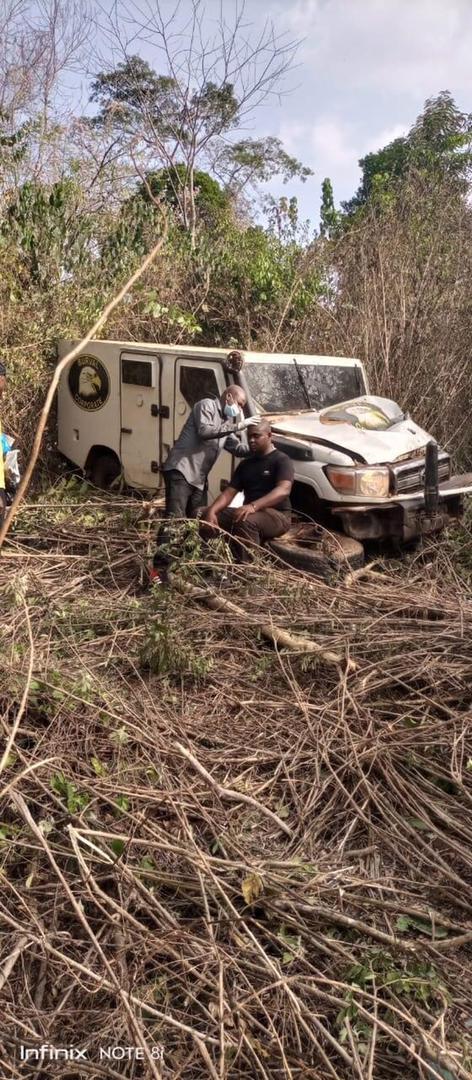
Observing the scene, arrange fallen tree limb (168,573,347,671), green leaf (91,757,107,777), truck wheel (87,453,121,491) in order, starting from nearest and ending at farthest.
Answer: green leaf (91,757,107,777) < fallen tree limb (168,573,347,671) < truck wheel (87,453,121,491)

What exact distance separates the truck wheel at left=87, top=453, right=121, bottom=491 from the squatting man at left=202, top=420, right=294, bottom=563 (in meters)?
2.21

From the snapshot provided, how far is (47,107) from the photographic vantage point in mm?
15039

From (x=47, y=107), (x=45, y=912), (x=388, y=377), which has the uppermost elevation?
(x=47, y=107)

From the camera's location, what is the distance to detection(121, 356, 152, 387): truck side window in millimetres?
7270

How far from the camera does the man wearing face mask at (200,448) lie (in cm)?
599

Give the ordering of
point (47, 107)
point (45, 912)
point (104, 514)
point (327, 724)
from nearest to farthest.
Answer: point (45, 912), point (327, 724), point (104, 514), point (47, 107)

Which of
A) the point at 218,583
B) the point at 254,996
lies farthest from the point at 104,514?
the point at 254,996

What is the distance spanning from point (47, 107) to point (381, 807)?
1521 centimetres

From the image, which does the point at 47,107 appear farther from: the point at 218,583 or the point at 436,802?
the point at 436,802

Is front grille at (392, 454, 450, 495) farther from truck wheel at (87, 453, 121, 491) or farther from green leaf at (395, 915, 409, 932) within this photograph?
green leaf at (395, 915, 409, 932)

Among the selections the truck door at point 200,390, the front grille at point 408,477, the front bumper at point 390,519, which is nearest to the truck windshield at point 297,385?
the truck door at point 200,390

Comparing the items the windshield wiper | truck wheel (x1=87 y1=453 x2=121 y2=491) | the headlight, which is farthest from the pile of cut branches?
truck wheel (x1=87 y1=453 x2=121 y2=491)

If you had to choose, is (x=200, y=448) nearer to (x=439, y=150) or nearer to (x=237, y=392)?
(x=237, y=392)

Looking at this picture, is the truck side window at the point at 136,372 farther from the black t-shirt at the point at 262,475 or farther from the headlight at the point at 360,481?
the headlight at the point at 360,481
